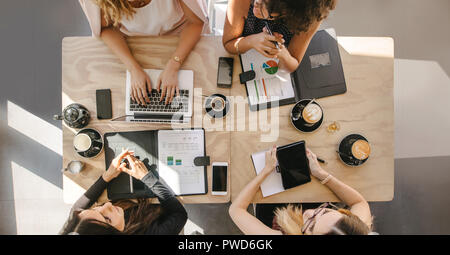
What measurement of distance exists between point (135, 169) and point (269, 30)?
0.93m

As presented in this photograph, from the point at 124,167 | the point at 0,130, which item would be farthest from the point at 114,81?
the point at 0,130

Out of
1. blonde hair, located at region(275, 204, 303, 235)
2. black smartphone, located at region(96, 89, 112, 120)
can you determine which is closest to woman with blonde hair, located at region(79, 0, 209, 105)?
black smartphone, located at region(96, 89, 112, 120)

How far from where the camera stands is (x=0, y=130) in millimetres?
1873

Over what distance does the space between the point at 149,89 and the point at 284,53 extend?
0.67 m

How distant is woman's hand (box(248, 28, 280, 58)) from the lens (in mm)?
1143

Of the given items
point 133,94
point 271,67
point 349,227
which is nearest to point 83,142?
point 133,94

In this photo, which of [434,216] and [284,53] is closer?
[284,53]

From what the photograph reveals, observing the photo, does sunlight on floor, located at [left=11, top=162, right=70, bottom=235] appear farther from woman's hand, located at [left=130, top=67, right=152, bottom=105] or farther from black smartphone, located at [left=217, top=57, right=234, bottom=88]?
black smartphone, located at [left=217, top=57, right=234, bottom=88]

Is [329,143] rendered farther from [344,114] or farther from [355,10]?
[355,10]

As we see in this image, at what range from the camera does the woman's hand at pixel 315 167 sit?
118cm

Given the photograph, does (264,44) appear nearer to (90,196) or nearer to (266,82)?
(266,82)

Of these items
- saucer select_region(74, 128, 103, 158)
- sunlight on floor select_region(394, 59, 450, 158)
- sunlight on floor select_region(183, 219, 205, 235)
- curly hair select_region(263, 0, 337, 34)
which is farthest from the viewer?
sunlight on floor select_region(394, 59, 450, 158)
